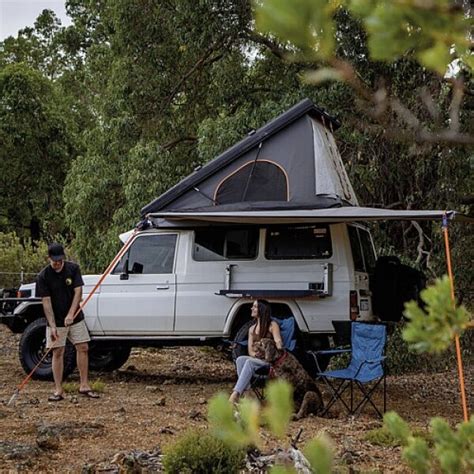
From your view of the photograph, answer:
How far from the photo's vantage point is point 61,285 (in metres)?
7.70

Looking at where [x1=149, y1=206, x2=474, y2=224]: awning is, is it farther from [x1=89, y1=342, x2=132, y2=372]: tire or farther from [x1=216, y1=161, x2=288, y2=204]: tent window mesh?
[x1=89, y1=342, x2=132, y2=372]: tire

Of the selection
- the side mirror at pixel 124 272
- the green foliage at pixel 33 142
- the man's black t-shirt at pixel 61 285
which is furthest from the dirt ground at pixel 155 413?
the green foliage at pixel 33 142

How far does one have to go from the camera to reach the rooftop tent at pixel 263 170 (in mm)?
8672

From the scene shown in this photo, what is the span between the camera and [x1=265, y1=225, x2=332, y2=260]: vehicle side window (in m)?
8.30

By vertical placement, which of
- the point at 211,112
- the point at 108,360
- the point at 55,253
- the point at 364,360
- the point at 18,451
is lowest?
the point at 18,451

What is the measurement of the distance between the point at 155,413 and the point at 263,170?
301cm

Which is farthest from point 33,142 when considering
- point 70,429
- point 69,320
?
point 70,429

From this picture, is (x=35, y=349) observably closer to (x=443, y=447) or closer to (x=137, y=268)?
(x=137, y=268)

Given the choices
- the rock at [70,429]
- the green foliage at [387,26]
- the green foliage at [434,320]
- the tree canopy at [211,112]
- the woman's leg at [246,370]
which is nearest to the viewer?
the green foliage at [387,26]

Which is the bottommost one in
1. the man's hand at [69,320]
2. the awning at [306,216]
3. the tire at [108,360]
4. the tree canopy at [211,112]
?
the tire at [108,360]

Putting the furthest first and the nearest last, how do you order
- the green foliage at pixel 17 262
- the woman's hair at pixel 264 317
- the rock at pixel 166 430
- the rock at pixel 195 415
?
1. the green foliage at pixel 17 262
2. the woman's hair at pixel 264 317
3. the rock at pixel 195 415
4. the rock at pixel 166 430

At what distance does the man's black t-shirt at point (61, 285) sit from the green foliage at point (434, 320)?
649 cm

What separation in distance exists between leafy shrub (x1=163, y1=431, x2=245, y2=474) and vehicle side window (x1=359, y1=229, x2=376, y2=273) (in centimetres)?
438

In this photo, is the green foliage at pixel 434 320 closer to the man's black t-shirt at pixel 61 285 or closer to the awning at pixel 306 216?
the awning at pixel 306 216
